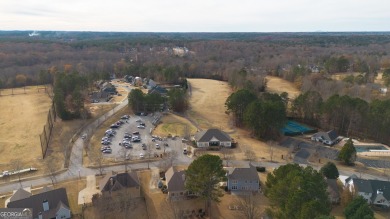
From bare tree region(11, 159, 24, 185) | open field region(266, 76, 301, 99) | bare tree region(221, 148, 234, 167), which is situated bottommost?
bare tree region(11, 159, 24, 185)

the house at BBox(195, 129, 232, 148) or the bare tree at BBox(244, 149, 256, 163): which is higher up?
the house at BBox(195, 129, 232, 148)

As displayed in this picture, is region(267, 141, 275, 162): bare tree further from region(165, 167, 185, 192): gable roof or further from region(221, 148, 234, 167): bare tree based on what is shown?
region(165, 167, 185, 192): gable roof

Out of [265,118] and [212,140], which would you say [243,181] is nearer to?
[212,140]

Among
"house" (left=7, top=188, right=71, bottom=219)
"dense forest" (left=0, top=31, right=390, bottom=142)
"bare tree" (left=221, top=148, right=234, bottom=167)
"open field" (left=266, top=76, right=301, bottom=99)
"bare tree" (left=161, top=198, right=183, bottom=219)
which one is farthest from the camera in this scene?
"open field" (left=266, top=76, right=301, bottom=99)

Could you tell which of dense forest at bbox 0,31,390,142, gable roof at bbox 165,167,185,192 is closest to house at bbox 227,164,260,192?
gable roof at bbox 165,167,185,192

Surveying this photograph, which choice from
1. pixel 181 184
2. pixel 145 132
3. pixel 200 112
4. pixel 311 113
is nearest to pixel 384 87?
pixel 311 113

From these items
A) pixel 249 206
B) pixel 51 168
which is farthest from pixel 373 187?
pixel 51 168

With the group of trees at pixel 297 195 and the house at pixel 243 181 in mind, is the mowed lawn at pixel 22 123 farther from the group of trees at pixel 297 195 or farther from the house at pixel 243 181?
the group of trees at pixel 297 195
